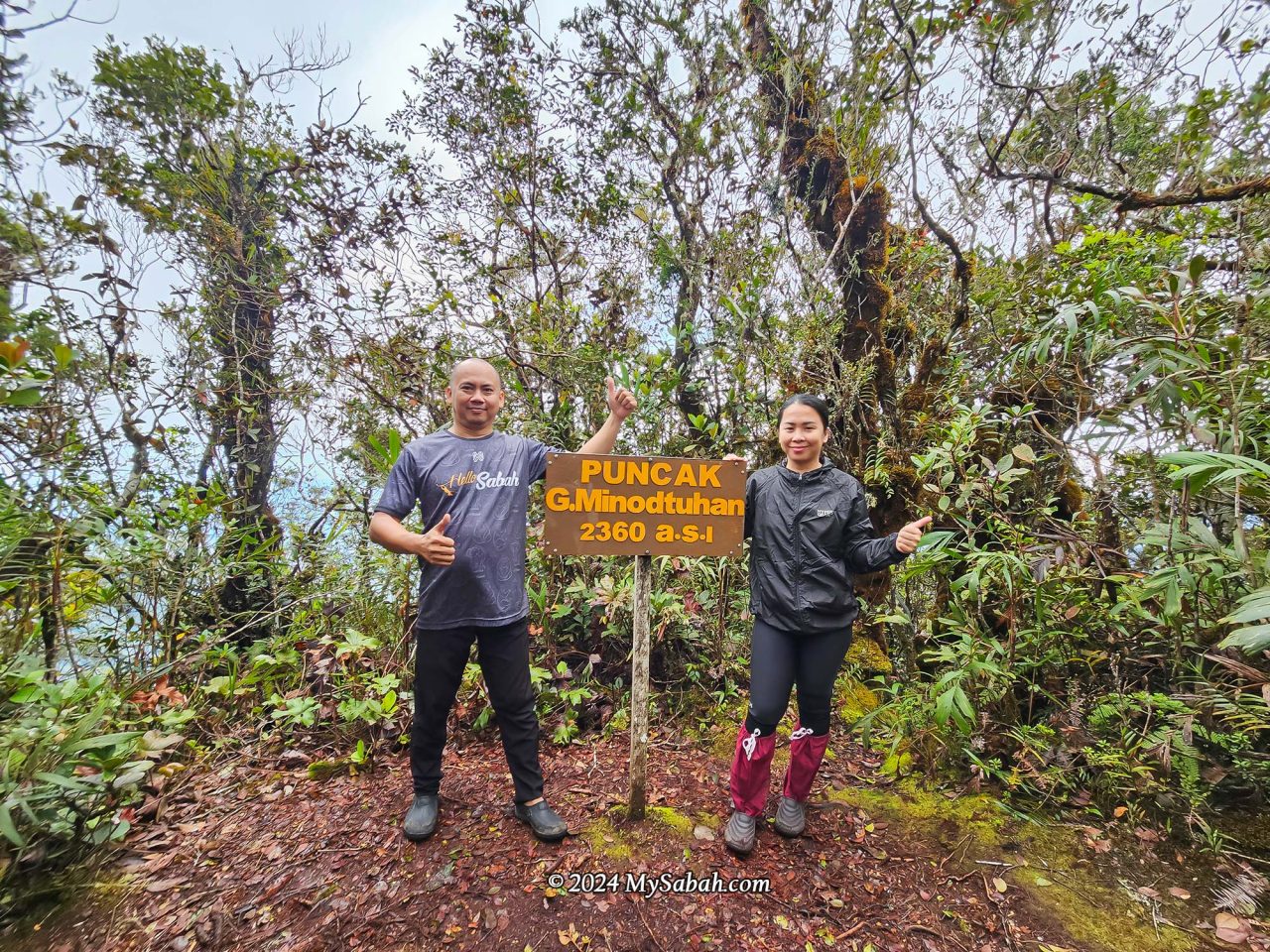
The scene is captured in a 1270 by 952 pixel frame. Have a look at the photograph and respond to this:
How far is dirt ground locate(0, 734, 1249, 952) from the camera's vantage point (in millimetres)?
1988

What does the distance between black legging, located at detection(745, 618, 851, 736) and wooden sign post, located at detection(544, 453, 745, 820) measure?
51 cm

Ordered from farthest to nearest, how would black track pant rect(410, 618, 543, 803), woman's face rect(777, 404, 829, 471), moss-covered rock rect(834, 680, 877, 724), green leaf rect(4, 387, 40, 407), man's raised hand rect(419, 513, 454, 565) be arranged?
moss-covered rock rect(834, 680, 877, 724), woman's face rect(777, 404, 829, 471), black track pant rect(410, 618, 543, 803), man's raised hand rect(419, 513, 454, 565), green leaf rect(4, 387, 40, 407)

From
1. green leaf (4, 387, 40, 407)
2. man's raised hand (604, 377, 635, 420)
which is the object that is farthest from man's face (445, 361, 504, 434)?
green leaf (4, 387, 40, 407)

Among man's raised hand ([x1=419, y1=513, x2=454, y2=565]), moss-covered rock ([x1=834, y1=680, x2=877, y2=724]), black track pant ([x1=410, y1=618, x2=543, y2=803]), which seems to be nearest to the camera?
man's raised hand ([x1=419, y1=513, x2=454, y2=565])

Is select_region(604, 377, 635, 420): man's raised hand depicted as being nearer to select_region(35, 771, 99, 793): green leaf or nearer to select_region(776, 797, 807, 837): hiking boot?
select_region(776, 797, 807, 837): hiking boot

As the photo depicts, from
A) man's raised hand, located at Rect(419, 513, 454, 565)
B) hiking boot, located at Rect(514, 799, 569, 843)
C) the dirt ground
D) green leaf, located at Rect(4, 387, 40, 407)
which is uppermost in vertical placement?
green leaf, located at Rect(4, 387, 40, 407)

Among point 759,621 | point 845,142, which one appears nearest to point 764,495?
point 759,621

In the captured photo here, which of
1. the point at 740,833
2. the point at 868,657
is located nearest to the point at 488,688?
the point at 740,833

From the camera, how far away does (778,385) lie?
434 cm

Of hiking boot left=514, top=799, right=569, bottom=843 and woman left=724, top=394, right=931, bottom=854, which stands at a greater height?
woman left=724, top=394, right=931, bottom=854

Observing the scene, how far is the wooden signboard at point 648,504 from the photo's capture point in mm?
2393

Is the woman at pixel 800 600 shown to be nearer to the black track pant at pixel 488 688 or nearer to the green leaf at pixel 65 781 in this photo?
the black track pant at pixel 488 688

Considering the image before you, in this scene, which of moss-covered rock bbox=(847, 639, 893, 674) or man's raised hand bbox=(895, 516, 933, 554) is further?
moss-covered rock bbox=(847, 639, 893, 674)

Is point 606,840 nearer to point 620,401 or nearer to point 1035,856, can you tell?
point 1035,856
